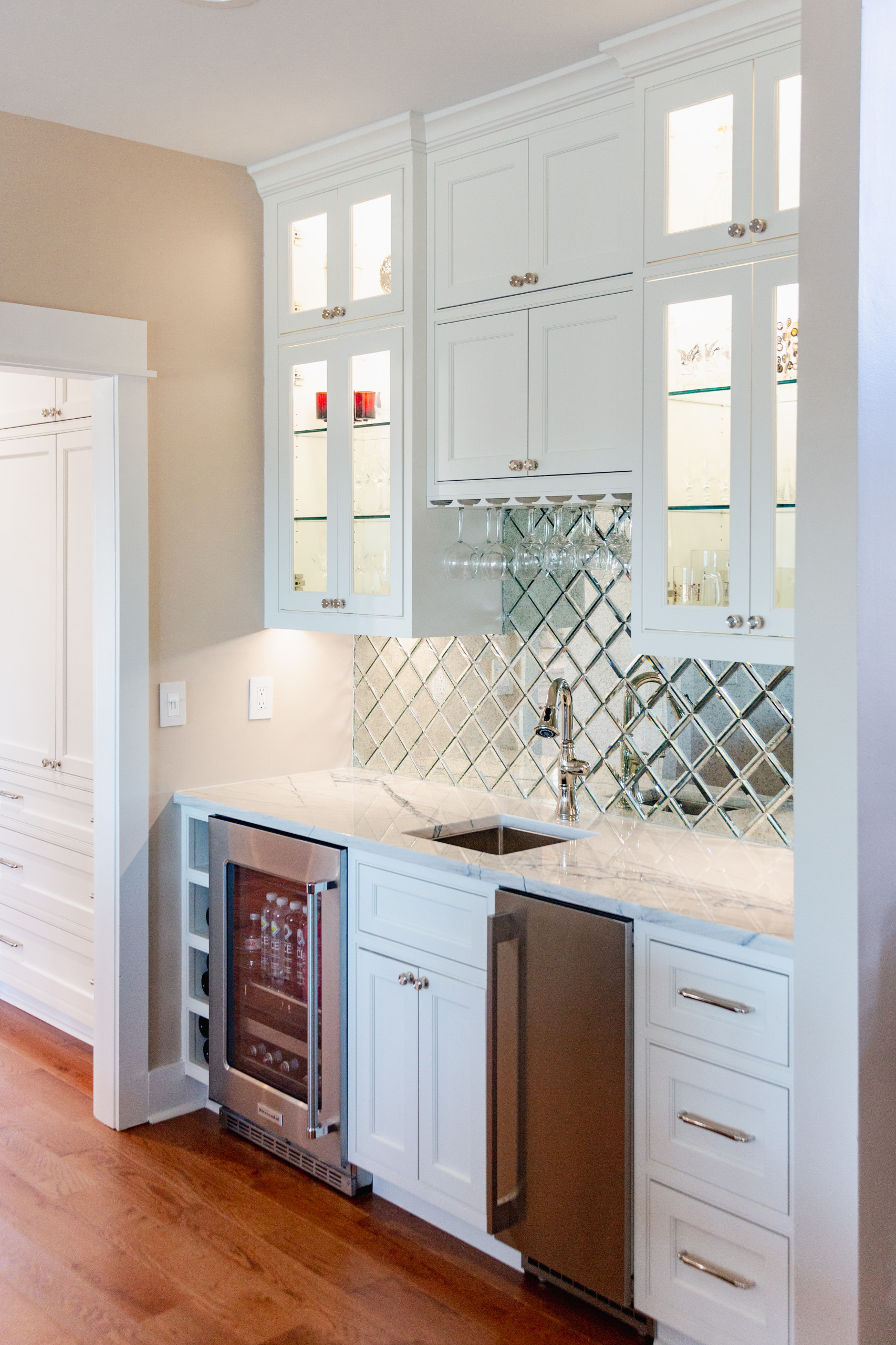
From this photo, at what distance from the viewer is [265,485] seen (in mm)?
3557

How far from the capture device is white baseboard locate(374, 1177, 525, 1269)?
2.65 meters

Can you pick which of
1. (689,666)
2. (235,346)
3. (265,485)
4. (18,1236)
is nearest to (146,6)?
(235,346)

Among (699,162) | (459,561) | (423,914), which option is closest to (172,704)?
(459,561)

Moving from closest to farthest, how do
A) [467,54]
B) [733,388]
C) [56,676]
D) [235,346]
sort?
1. [733,388]
2. [467,54]
3. [235,346]
4. [56,676]

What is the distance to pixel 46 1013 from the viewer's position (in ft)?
13.4

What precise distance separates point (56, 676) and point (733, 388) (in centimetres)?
238

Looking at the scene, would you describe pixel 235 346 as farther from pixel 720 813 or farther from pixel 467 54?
pixel 720 813

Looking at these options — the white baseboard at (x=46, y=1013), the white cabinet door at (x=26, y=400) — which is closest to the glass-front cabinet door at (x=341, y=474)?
the white cabinet door at (x=26, y=400)

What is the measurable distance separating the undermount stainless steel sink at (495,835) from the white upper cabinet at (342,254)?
134 centimetres

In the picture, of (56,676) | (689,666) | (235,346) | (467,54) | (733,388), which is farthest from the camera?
(56,676)

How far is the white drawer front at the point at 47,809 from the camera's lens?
378 cm

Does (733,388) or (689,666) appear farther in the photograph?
(689,666)

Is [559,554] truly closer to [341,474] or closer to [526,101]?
[341,474]

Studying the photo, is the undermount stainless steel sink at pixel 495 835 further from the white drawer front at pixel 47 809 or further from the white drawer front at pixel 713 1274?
the white drawer front at pixel 47 809
